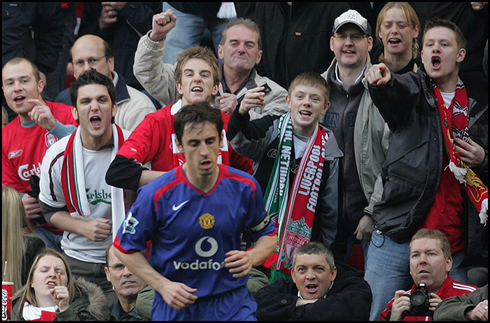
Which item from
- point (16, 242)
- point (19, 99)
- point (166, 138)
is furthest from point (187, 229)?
point (19, 99)

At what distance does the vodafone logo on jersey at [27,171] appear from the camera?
816cm

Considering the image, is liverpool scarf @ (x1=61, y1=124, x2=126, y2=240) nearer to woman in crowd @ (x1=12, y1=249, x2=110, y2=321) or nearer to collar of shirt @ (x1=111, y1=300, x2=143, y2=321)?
woman in crowd @ (x1=12, y1=249, x2=110, y2=321)

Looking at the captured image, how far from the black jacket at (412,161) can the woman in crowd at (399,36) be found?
2.41ft

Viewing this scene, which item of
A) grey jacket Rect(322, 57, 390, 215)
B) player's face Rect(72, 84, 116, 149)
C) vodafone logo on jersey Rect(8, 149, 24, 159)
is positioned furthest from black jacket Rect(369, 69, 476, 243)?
vodafone logo on jersey Rect(8, 149, 24, 159)

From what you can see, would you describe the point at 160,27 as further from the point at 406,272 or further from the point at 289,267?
the point at 406,272

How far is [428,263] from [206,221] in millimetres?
1976

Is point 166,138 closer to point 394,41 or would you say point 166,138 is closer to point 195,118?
point 195,118

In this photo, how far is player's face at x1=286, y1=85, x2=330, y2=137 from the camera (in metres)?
7.25

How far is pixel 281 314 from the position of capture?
662 centimetres

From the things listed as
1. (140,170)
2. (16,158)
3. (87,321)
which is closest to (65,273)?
(87,321)

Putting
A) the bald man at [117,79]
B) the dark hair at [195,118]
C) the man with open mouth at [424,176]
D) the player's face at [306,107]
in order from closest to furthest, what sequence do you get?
the dark hair at [195,118], the man with open mouth at [424,176], the player's face at [306,107], the bald man at [117,79]

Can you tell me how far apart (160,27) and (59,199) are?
1.73 metres

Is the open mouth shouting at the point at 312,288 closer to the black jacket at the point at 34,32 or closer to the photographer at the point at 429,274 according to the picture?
the photographer at the point at 429,274

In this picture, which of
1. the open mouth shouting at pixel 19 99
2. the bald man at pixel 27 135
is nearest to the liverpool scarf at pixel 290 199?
the bald man at pixel 27 135
